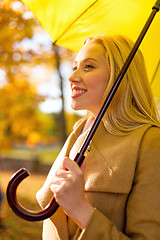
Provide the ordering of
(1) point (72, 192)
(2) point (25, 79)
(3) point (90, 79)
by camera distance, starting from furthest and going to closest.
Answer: (2) point (25, 79)
(3) point (90, 79)
(1) point (72, 192)

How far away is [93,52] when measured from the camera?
1471 millimetres

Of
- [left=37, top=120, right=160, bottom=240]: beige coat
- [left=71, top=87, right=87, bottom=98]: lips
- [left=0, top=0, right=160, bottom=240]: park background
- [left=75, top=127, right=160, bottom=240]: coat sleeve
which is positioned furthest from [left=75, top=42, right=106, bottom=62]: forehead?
[left=0, top=0, right=160, bottom=240]: park background

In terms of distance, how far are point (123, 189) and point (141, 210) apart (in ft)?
0.33

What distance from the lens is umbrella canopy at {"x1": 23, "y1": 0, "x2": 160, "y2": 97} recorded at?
1.50m

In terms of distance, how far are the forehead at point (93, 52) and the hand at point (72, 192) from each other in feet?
1.81

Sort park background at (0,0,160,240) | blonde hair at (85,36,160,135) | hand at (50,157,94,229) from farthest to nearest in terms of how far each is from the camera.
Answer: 1. park background at (0,0,160,240)
2. blonde hair at (85,36,160,135)
3. hand at (50,157,94,229)

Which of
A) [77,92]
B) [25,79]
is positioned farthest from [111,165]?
[25,79]

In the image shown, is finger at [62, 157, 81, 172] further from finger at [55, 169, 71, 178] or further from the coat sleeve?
the coat sleeve

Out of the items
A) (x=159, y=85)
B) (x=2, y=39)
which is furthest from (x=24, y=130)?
(x=159, y=85)

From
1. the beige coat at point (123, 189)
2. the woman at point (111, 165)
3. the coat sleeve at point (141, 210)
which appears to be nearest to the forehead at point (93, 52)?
the woman at point (111, 165)

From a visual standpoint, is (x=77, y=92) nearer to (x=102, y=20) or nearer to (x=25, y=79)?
(x=102, y=20)

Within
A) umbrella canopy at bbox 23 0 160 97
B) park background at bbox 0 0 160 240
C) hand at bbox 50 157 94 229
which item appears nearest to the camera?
hand at bbox 50 157 94 229

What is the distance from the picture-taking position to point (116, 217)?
49.4 inches

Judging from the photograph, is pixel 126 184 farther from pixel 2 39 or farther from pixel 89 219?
pixel 2 39
